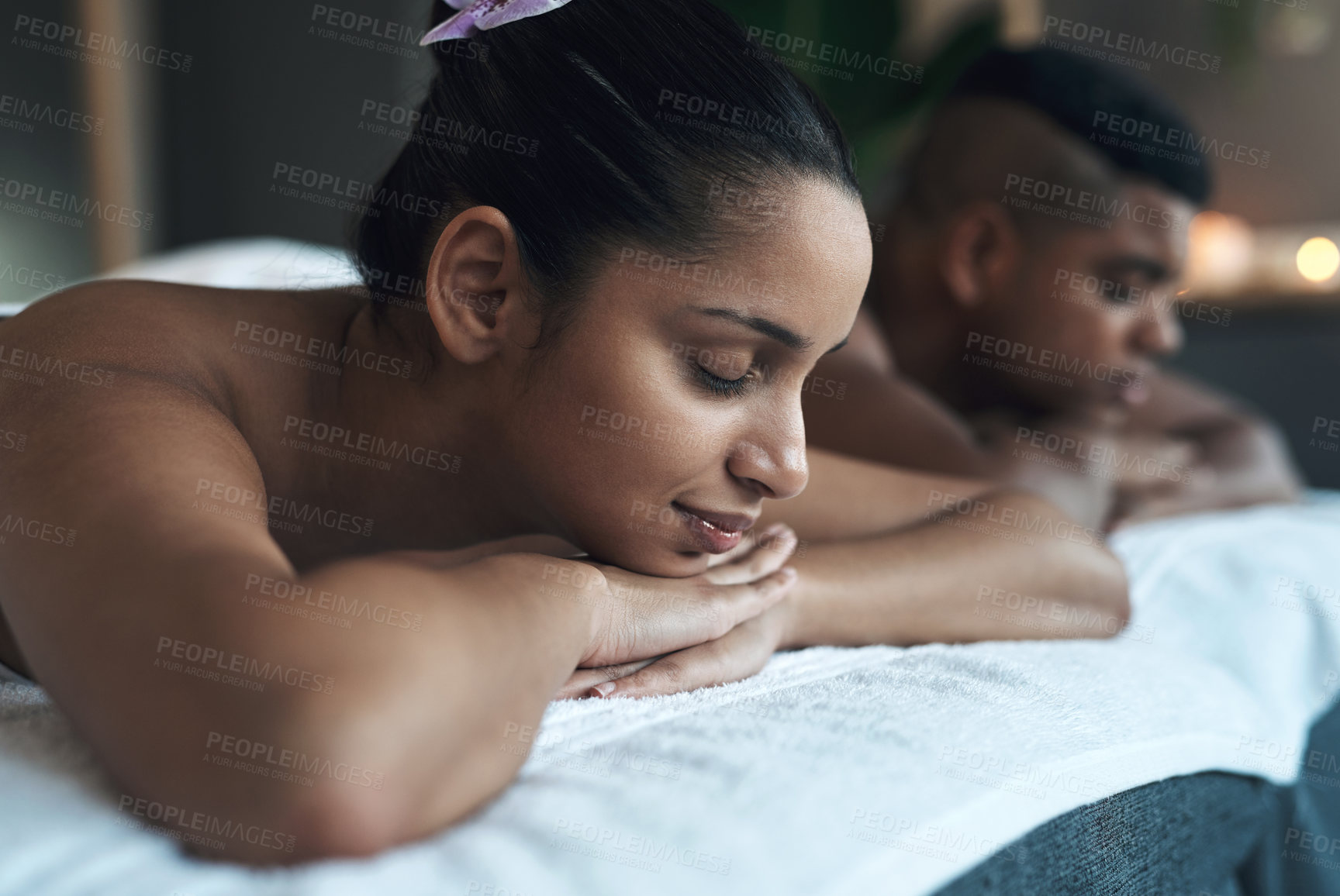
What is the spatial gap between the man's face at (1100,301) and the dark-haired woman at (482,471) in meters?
0.70

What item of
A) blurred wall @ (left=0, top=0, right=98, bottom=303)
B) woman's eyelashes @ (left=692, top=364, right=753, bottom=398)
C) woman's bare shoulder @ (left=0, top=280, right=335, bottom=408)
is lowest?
blurred wall @ (left=0, top=0, right=98, bottom=303)

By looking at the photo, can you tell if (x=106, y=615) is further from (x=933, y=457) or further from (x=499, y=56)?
(x=933, y=457)

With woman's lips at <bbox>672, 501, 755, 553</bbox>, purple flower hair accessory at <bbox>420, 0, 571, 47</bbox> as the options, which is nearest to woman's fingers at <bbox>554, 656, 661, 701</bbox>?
woman's lips at <bbox>672, 501, 755, 553</bbox>

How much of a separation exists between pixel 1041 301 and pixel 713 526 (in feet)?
3.65

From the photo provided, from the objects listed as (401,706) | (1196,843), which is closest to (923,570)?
(1196,843)

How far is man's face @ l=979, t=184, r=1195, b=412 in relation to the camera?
162cm

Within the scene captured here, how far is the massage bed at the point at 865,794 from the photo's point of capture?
0.47 meters

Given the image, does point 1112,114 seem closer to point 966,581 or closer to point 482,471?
point 966,581

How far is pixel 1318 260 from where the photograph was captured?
2.65m

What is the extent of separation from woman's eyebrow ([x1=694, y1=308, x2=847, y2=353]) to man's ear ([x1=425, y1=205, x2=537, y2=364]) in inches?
5.8

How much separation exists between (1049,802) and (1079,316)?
120cm

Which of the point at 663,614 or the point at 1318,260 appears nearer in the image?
the point at 663,614

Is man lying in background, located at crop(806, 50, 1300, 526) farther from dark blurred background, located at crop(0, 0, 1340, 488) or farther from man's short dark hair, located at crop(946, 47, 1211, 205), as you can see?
dark blurred background, located at crop(0, 0, 1340, 488)

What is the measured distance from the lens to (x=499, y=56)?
83cm
